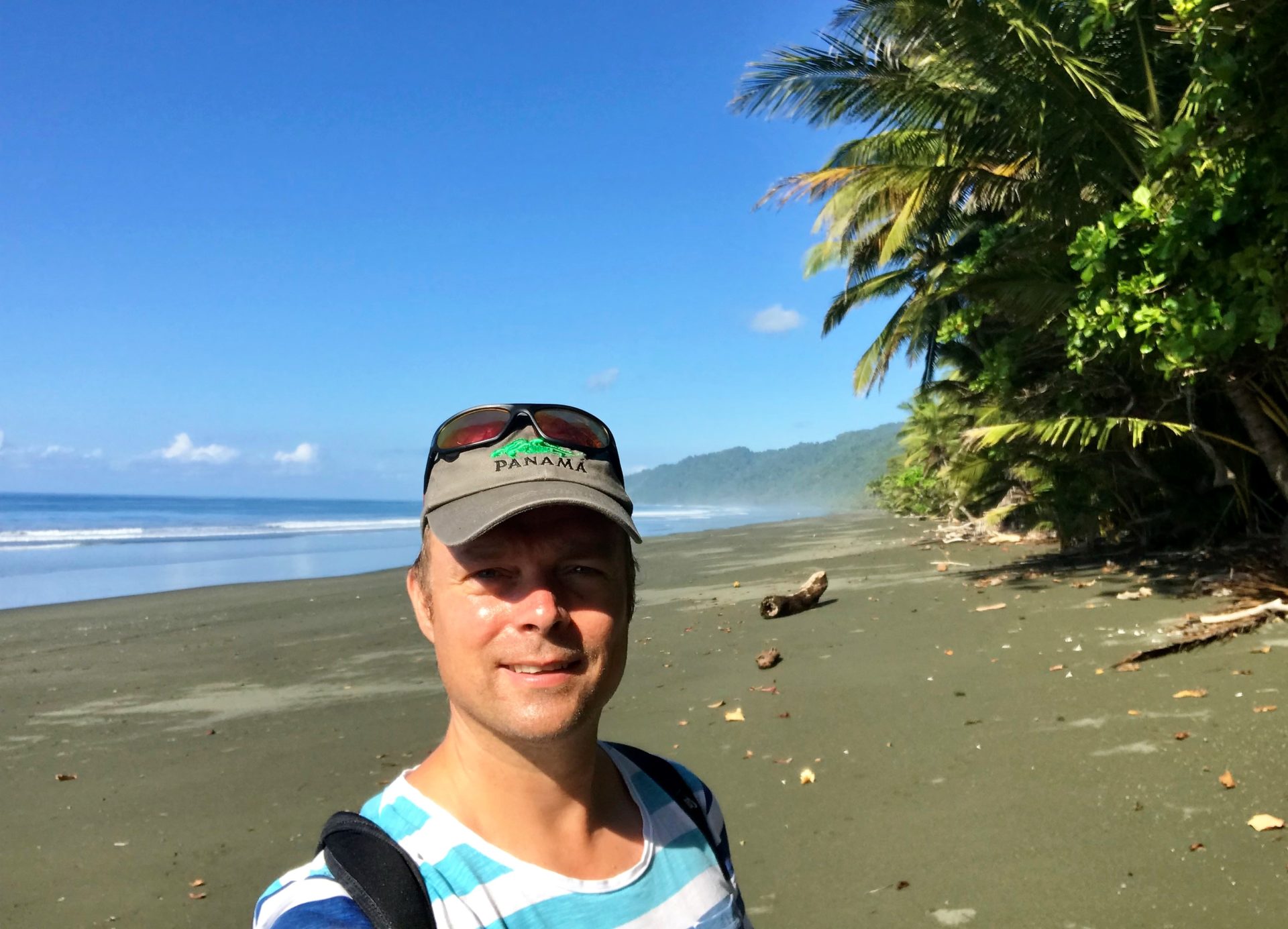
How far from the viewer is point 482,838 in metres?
1.29

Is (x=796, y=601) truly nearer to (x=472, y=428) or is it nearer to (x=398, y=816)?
(x=472, y=428)

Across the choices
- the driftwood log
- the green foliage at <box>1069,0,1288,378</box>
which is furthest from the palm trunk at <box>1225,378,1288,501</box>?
the driftwood log

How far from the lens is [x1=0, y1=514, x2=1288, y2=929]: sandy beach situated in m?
3.73

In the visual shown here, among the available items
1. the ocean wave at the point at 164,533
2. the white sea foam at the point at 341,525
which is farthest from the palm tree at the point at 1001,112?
the white sea foam at the point at 341,525

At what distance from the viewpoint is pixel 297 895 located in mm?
1087

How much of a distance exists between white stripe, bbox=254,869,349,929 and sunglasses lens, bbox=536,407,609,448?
0.72 metres

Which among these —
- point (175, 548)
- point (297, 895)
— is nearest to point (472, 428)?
point (297, 895)

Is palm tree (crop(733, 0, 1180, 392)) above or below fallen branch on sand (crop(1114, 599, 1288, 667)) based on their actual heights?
above

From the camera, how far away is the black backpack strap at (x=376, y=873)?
1.06m

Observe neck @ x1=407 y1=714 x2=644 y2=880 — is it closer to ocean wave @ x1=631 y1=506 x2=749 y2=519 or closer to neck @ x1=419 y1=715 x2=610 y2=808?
neck @ x1=419 y1=715 x2=610 y2=808

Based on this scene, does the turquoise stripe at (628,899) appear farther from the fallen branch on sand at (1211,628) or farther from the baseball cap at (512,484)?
the fallen branch on sand at (1211,628)

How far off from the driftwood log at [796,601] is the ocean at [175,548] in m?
12.0

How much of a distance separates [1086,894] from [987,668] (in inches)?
134

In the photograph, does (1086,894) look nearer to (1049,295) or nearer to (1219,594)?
(1219,594)
